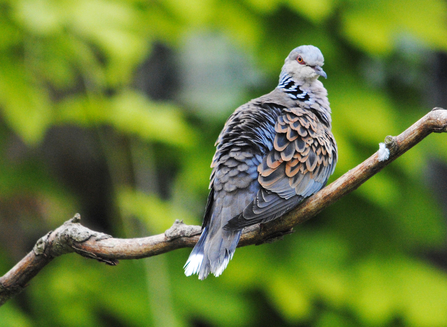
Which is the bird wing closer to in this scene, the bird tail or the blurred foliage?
the bird tail

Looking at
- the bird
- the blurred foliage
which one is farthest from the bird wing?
the blurred foliage

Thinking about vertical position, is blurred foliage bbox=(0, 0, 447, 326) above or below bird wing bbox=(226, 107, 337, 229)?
above

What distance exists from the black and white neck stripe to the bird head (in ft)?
0.11

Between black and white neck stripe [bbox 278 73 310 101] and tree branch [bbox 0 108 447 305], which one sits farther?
black and white neck stripe [bbox 278 73 310 101]

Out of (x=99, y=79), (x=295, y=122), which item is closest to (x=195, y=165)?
(x=99, y=79)

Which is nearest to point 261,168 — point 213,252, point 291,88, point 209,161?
point 213,252

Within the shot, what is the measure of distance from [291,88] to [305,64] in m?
0.19

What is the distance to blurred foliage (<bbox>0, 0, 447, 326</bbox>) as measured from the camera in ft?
14.7

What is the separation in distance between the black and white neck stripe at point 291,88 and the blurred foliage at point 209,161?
128 centimetres

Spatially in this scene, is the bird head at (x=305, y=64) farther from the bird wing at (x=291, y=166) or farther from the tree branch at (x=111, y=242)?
the tree branch at (x=111, y=242)

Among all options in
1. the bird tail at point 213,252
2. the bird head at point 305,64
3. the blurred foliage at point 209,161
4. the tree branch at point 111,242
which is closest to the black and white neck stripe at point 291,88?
the bird head at point 305,64

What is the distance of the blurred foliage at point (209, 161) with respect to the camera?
448 centimetres

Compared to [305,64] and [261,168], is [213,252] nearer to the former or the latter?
[261,168]

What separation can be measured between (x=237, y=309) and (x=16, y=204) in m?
2.52
